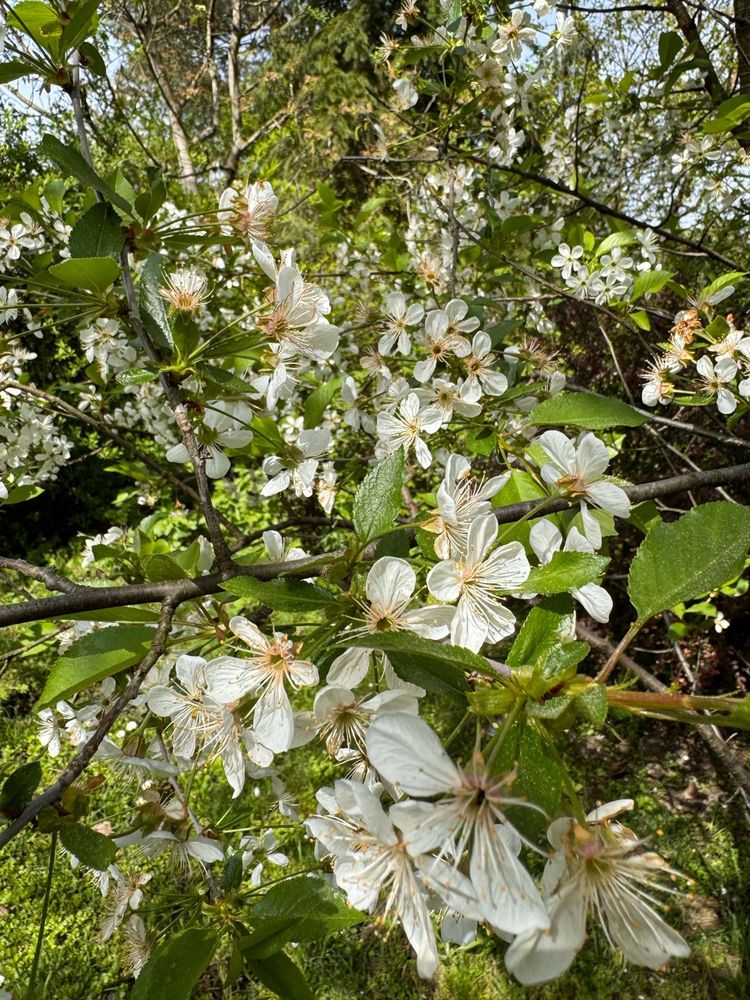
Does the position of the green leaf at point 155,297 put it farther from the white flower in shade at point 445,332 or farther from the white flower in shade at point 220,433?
the white flower in shade at point 445,332

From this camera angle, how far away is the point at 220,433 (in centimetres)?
103

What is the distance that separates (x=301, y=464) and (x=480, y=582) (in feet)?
1.71

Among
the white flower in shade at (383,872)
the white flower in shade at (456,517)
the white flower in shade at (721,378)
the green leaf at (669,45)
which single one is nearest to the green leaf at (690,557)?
the white flower in shade at (456,517)

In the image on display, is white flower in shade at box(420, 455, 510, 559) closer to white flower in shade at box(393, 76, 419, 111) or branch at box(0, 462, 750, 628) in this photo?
branch at box(0, 462, 750, 628)

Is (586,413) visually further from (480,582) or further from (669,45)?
(669,45)

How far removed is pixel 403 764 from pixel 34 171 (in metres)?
5.61

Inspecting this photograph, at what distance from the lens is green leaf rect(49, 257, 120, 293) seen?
2.48 ft

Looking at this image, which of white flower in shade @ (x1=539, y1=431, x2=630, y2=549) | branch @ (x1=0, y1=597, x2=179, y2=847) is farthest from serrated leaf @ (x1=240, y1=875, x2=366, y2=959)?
white flower in shade @ (x1=539, y1=431, x2=630, y2=549)

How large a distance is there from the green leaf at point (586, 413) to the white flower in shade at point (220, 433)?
0.42m

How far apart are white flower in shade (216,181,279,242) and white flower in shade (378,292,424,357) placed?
439 mm

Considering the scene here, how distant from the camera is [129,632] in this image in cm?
76

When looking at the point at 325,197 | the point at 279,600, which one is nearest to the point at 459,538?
the point at 279,600

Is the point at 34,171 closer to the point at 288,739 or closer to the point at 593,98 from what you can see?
the point at 593,98

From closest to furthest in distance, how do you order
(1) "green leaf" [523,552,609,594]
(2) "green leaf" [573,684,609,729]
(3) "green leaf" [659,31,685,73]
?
(2) "green leaf" [573,684,609,729] → (1) "green leaf" [523,552,609,594] → (3) "green leaf" [659,31,685,73]
